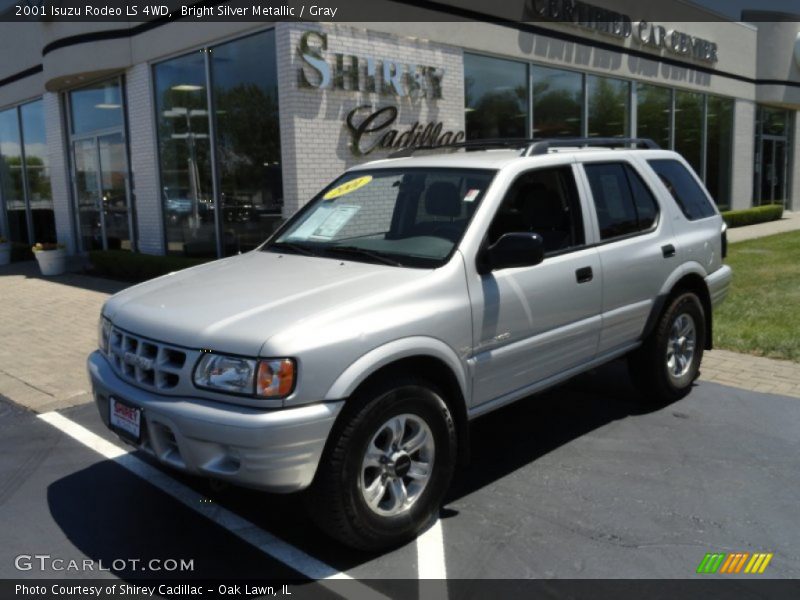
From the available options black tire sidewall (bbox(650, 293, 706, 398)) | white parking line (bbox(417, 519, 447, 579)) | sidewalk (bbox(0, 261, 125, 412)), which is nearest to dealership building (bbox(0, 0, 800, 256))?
Answer: sidewalk (bbox(0, 261, 125, 412))

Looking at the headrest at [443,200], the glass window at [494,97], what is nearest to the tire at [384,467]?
the headrest at [443,200]

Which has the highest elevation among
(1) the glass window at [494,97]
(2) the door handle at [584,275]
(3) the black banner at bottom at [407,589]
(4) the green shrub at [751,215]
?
(1) the glass window at [494,97]

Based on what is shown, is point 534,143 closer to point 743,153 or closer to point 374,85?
point 374,85

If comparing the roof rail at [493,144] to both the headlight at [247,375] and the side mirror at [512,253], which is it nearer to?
the side mirror at [512,253]

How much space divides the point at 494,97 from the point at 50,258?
29.0 ft

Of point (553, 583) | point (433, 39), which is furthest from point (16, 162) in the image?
point (553, 583)

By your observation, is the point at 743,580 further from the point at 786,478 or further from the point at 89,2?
the point at 89,2

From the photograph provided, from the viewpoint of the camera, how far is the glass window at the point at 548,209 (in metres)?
4.41

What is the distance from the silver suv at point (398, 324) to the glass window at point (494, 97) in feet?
26.7

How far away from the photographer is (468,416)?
3.88m

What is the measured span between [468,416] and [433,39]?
9.70 metres

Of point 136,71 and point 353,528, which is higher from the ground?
point 136,71

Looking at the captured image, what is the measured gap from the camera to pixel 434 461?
3.65 m

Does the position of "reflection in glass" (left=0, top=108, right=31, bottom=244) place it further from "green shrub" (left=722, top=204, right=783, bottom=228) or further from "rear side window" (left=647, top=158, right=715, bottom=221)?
"green shrub" (left=722, top=204, right=783, bottom=228)
